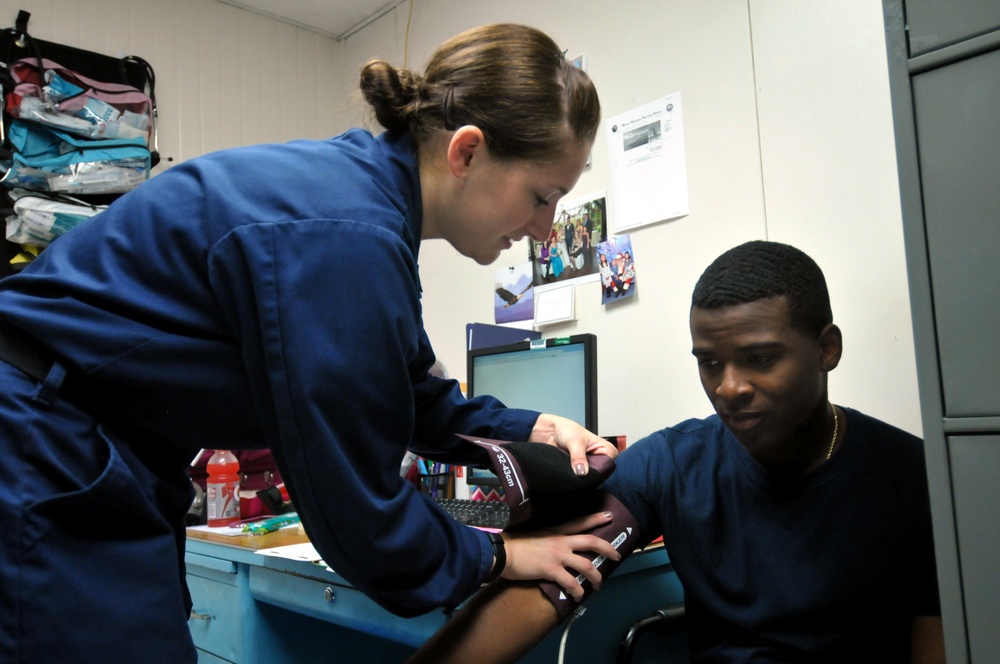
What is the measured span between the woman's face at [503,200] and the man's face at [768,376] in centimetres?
36

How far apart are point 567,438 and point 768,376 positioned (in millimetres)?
318

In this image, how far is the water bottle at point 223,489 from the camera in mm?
2076

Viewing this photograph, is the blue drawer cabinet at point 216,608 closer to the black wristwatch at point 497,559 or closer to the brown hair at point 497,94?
the black wristwatch at point 497,559

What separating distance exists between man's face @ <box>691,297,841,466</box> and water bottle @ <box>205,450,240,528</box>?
1434 millimetres

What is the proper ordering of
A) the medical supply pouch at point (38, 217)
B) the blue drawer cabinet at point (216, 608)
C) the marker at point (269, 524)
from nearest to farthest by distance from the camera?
the blue drawer cabinet at point (216, 608), the marker at point (269, 524), the medical supply pouch at point (38, 217)

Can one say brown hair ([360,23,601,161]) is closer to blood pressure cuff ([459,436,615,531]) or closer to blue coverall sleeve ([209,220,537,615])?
blue coverall sleeve ([209,220,537,615])

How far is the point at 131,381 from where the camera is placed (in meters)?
0.76

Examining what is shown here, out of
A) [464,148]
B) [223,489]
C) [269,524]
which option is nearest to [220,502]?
[223,489]

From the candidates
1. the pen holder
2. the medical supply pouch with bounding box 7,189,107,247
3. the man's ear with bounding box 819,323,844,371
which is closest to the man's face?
the man's ear with bounding box 819,323,844,371

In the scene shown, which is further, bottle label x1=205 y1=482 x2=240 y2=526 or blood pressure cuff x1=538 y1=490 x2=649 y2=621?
bottle label x1=205 y1=482 x2=240 y2=526

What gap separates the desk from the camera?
4.41 feet

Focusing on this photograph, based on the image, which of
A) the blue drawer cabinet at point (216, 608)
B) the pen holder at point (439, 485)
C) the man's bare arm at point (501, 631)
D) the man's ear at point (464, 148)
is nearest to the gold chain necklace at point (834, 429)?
the man's bare arm at point (501, 631)

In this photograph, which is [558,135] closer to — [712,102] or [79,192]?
[712,102]

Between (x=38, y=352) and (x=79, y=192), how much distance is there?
2022mm
